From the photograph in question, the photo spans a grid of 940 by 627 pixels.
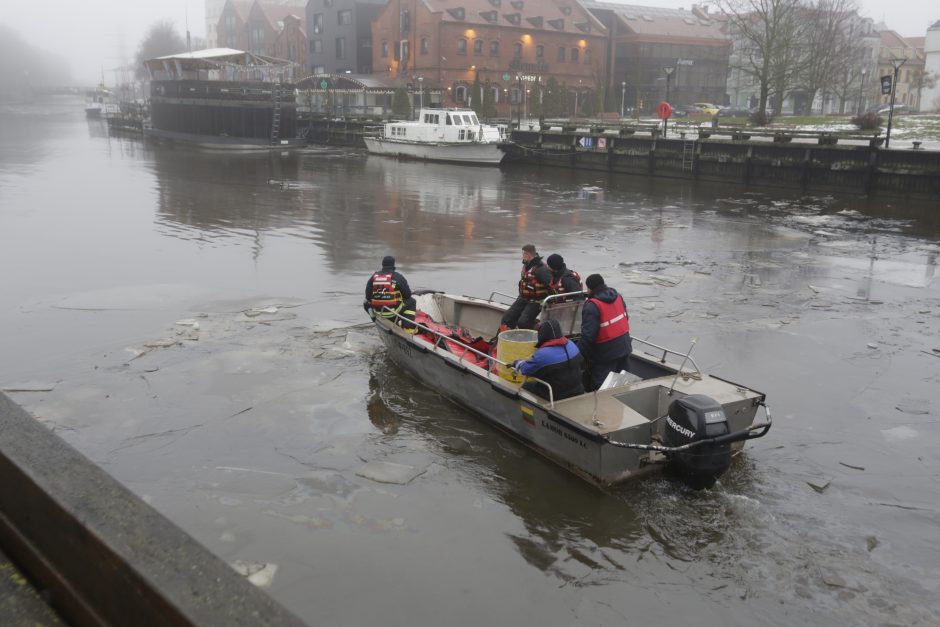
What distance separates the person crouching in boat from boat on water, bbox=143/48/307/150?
149 feet

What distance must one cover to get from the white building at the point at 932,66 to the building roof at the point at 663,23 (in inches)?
684

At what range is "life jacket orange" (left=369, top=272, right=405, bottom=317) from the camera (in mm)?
9984

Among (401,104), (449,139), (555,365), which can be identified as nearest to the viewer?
(555,365)

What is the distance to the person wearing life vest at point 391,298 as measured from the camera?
991 centimetres

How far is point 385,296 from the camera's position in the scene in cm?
1002

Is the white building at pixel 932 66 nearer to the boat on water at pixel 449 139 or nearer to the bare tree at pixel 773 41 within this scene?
the bare tree at pixel 773 41

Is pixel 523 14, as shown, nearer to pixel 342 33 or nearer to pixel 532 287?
pixel 342 33

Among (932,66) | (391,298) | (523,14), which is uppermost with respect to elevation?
(523,14)

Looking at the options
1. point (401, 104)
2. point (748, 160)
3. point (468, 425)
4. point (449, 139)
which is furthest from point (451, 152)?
point (468, 425)

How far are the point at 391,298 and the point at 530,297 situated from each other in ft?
6.14

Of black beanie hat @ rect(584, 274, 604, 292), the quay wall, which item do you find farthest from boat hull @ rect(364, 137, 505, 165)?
black beanie hat @ rect(584, 274, 604, 292)

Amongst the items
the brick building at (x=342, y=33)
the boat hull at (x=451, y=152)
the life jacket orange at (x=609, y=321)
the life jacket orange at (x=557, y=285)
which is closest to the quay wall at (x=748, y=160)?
the boat hull at (x=451, y=152)

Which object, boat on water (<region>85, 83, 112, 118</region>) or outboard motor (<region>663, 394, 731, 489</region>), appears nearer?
outboard motor (<region>663, 394, 731, 489</region>)

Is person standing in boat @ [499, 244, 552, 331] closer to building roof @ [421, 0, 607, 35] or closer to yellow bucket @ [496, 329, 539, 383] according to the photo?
yellow bucket @ [496, 329, 539, 383]
